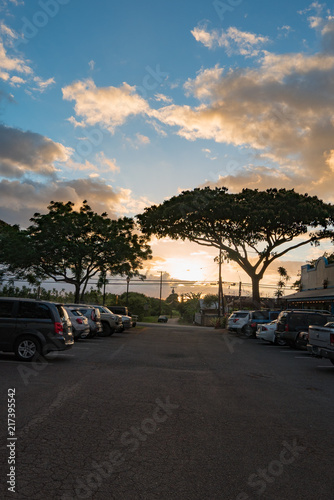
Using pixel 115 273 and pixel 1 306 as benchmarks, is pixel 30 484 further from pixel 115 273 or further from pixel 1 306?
pixel 115 273

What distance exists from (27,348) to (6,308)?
130 centimetres

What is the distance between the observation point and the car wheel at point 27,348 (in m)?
12.2

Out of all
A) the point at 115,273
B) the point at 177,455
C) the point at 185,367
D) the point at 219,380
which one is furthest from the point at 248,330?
the point at 177,455

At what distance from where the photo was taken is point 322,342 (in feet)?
43.0

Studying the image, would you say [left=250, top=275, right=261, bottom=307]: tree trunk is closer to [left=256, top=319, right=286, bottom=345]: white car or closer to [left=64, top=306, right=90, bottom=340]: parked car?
[left=256, top=319, right=286, bottom=345]: white car

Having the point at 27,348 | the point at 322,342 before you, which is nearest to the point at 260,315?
the point at 322,342

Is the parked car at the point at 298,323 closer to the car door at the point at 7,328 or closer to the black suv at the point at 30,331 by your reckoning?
the black suv at the point at 30,331

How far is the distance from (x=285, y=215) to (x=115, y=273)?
16.2 m

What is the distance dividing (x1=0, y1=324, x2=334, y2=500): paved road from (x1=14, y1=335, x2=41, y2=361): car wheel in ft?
3.62

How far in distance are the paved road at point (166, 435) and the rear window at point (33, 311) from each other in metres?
1.68

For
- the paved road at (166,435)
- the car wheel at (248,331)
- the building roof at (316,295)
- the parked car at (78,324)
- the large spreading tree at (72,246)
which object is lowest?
the paved road at (166,435)

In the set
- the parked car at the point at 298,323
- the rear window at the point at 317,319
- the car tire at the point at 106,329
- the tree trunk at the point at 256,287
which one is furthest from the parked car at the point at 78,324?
the tree trunk at the point at 256,287

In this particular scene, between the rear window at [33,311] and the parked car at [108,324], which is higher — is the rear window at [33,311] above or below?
above

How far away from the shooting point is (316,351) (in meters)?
13.3
